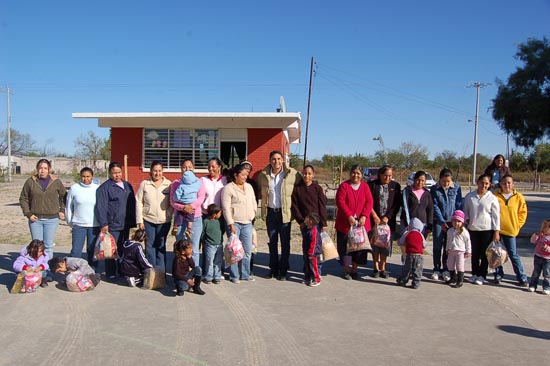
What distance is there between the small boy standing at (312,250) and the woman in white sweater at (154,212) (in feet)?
6.54

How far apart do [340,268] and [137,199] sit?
3.46 meters

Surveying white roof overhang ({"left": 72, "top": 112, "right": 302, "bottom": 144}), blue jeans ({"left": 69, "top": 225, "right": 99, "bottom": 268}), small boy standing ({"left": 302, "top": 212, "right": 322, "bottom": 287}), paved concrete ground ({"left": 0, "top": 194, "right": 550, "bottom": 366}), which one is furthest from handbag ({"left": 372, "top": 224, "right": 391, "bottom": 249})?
white roof overhang ({"left": 72, "top": 112, "right": 302, "bottom": 144})

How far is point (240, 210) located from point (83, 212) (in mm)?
2251

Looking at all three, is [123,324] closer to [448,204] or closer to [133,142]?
[448,204]

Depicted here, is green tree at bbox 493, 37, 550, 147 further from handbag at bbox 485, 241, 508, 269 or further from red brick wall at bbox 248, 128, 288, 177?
handbag at bbox 485, 241, 508, 269

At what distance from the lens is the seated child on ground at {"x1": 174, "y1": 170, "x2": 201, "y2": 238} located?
6.36 m

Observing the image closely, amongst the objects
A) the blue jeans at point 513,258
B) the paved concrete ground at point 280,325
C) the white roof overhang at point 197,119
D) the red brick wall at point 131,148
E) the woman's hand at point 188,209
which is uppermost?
the white roof overhang at point 197,119

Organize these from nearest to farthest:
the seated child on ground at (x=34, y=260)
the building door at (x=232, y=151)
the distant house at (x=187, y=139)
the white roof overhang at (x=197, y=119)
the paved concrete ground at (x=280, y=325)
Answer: the paved concrete ground at (x=280, y=325)
the seated child on ground at (x=34, y=260)
the white roof overhang at (x=197, y=119)
the distant house at (x=187, y=139)
the building door at (x=232, y=151)

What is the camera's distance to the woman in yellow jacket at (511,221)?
672cm

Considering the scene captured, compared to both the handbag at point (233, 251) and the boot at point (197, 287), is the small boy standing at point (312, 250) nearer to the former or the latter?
the handbag at point (233, 251)

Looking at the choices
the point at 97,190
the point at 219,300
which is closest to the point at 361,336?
the point at 219,300

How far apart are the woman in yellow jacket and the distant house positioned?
1103 centimetres

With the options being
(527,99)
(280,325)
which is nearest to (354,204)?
(280,325)

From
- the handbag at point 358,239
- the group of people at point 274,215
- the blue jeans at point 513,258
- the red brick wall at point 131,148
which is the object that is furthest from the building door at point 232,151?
the blue jeans at point 513,258
